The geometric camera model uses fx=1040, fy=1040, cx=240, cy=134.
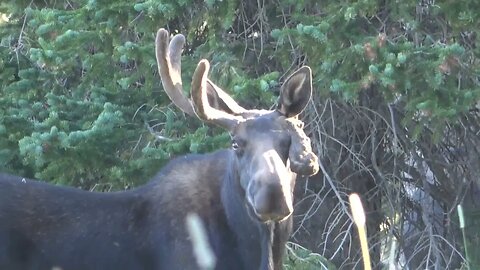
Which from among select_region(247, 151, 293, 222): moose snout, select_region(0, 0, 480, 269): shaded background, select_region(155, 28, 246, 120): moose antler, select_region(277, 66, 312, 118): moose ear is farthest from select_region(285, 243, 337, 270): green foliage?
select_region(247, 151, 293, 222): moose snout

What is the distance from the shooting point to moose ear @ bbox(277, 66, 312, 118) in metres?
5.68

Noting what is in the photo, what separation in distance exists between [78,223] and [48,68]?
2.38m

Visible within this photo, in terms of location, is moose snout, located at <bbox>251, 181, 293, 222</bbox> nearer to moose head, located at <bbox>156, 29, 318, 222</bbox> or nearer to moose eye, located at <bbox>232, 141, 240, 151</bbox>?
moose head, located at <bbox>156, 29, 318, 222</bbox>

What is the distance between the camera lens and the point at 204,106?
5.64 meters

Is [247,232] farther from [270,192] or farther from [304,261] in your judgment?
[304,261]

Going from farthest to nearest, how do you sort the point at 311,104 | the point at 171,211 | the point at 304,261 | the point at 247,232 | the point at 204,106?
the point at 311,104 < the point at 304,261 < the point at 171,211 < the point at 247,232 < the point at 204,106

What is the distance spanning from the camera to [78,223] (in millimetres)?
5992

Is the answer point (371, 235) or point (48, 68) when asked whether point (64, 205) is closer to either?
point (48, 68)

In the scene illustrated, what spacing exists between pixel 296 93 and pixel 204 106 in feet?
1.68

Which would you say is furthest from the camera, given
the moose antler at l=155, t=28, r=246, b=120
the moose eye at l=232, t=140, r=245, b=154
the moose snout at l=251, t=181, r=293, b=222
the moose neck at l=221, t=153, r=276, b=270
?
the moose antler at l=155, t=28, r=246, b=120

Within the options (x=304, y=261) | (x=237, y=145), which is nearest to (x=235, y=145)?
(x=237, y=145)

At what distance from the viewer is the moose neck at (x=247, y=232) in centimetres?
576

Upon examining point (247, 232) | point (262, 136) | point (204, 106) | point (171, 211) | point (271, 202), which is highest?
point (204, 106)

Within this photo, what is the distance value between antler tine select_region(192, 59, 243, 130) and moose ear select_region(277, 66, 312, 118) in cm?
26
